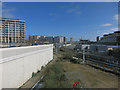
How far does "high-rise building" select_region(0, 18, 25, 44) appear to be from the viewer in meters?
58.2

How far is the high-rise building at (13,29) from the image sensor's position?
191ft

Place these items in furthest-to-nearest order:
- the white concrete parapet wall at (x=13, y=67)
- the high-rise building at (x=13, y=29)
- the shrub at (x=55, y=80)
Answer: the high-rise building at (x=13, y=29) < the white concrete parapet wall at (x=13, y=67) < the shrub at (x=55, y=80)

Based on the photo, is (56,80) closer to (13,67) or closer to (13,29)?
(13,67)

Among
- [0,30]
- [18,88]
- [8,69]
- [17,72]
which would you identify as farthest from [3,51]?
[0,30]

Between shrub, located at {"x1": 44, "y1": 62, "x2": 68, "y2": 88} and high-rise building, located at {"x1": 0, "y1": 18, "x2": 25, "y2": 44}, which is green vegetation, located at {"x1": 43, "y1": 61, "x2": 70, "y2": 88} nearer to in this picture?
shrub, located at {"x1": 44, "y1": 62, "x2": 68, "y2": 88}

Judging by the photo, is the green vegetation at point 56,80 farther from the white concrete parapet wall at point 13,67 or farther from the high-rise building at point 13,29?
the high-rise building at point 13,29

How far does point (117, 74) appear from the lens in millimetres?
8930

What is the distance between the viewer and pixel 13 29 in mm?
63188

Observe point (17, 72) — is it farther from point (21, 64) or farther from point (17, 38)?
point (17, 38)

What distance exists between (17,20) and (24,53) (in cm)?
6863

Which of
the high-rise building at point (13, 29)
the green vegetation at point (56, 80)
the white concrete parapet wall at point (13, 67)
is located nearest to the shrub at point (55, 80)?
the green vegetation at point (56, 80)

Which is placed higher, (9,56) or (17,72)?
(9,56)

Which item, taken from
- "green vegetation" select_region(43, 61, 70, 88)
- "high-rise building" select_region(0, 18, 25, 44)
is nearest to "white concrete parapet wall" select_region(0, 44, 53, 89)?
"green vegetation" select_region(43, 61, 70, 88)

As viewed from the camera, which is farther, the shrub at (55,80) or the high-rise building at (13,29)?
the high-rise building at (13,29)
